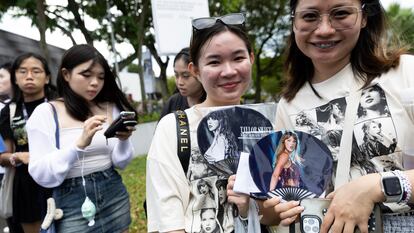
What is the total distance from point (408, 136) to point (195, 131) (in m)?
0.75

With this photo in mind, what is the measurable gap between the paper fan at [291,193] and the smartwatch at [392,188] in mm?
199

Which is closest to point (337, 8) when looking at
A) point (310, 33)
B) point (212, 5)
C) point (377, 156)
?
point (310, 33)

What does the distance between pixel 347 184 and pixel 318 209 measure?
11 cm

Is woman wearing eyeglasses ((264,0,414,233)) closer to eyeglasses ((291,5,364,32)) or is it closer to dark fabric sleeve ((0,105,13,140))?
eyeglasses ((291,5,364,32))

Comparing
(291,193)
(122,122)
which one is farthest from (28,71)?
(291,193)

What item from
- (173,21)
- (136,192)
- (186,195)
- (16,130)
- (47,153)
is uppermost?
(173,21)

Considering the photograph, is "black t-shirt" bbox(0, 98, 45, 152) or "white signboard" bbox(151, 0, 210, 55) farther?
"white signboard" bbox(151, 0, 210, 55)

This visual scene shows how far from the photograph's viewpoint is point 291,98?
1.52 meters

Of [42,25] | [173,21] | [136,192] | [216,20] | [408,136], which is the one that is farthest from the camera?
Answer: [42,25]

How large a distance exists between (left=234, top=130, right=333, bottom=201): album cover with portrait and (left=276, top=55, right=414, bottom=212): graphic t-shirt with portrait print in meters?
0.09

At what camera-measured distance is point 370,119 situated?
126 cm

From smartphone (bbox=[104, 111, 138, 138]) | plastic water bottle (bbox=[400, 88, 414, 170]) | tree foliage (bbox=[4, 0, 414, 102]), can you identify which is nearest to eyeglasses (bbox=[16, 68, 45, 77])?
smartphone (bbox=[104, 111, 138, 138])

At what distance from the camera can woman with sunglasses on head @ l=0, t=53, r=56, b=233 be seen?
2936mm

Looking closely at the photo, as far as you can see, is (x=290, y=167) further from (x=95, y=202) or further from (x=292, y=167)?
(x=95, y=202)
